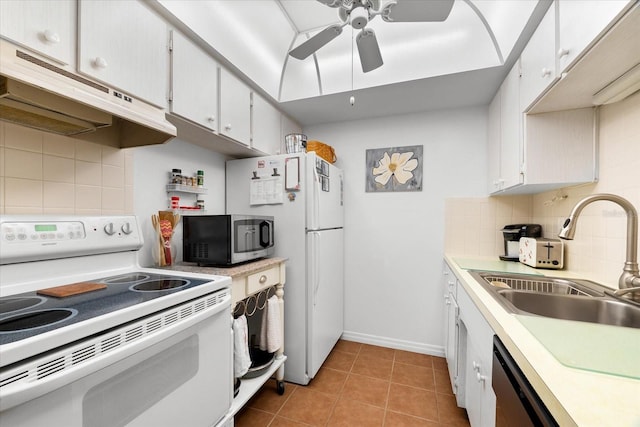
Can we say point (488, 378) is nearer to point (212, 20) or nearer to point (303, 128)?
point (212, 20)

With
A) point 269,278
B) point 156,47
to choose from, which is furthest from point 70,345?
point 156,47

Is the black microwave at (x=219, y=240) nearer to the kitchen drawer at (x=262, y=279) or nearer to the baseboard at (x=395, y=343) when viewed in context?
the kitchen drawer at (x=262, y=279)

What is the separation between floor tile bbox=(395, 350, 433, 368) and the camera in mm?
2320

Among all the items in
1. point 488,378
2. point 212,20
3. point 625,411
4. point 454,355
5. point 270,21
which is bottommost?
point 454,355

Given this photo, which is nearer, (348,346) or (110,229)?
(110,229)

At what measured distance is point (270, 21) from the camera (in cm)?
191

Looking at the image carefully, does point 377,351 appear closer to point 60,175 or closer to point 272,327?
point 272,327

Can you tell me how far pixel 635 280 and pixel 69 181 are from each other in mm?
2424

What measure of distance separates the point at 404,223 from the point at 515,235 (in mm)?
864

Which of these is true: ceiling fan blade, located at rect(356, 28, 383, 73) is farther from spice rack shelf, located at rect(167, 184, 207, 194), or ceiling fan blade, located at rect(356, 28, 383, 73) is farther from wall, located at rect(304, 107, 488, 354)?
spice rack shelf, located at rect(167, 184, 207, 194)

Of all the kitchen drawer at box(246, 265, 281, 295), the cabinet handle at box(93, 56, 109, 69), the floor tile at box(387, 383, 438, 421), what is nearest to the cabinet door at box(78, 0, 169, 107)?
the cabinet handle at box(93, 56, 109, 69)

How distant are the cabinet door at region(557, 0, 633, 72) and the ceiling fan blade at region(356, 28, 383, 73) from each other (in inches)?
30.4

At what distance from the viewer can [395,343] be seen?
102 inches

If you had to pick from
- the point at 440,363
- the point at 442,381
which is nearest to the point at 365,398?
the point at 442,381
